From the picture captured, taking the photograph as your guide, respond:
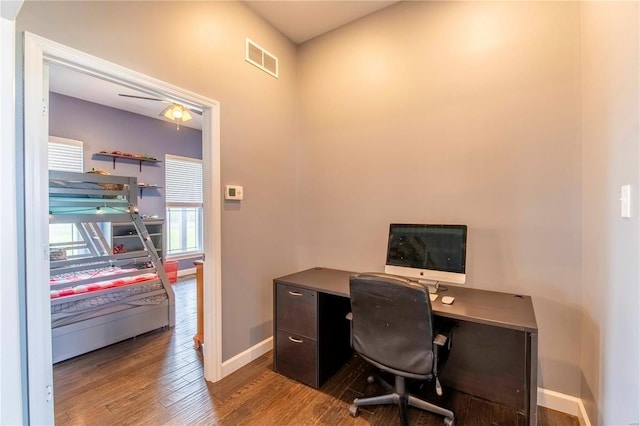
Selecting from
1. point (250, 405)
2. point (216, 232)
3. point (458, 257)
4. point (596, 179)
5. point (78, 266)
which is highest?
point (596, 179)

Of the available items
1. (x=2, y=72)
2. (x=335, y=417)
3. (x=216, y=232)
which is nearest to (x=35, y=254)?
(x=2, y=72)

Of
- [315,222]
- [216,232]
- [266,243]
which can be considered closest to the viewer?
[216,232]

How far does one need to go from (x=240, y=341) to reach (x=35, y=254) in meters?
1.53

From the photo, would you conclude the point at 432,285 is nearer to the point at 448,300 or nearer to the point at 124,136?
the point at 448,300

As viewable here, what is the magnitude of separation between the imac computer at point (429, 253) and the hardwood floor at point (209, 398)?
886 mm

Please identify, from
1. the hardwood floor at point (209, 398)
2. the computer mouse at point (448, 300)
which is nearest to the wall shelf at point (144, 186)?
the hardwood floor at point (209, 398)

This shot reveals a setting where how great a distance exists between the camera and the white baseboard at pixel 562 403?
5.76ft

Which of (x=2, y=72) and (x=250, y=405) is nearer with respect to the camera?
(x=2, y=72)

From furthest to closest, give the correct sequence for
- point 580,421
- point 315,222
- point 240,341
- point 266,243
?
point 315,222, point 266,243, point 240,341, point 580,421

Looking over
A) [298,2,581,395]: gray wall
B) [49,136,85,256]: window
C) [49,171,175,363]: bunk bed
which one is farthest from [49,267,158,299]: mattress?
[298,2,581,395]: gray wall

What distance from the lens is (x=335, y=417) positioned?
70.7 inches

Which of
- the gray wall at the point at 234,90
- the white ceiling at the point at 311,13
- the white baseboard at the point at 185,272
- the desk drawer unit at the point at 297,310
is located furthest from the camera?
the white baseboard at the point at 185,272

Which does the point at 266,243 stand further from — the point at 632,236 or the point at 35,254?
the point at 632,236

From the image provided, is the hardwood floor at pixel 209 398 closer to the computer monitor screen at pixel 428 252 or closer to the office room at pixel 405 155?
the office room at pixel 405 155
